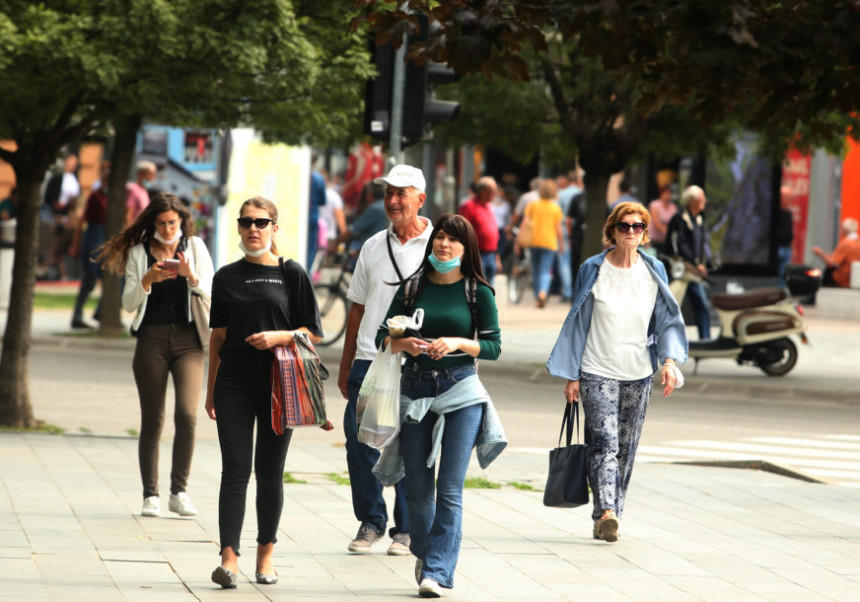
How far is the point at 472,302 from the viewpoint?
690 centimetres

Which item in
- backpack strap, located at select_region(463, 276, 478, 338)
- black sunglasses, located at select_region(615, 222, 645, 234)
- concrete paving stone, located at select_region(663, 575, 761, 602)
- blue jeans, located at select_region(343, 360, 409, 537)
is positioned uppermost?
black sunglasses, located at select_region(615, 222, 645, 234)

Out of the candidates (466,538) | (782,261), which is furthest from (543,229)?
(466,538)

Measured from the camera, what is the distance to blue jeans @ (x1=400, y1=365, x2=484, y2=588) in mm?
6719

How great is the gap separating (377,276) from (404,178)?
0.49 meters

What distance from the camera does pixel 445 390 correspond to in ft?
22.4

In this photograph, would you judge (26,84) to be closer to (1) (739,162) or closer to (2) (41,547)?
(2) (41,547)

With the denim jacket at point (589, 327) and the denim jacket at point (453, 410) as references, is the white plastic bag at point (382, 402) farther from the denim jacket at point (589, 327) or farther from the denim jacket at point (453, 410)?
the denim jacket at point (589, 327)

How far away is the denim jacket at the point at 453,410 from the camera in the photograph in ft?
22.2

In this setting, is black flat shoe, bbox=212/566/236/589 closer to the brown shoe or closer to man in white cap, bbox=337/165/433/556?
man in white cap, bbox=337/165/433/556

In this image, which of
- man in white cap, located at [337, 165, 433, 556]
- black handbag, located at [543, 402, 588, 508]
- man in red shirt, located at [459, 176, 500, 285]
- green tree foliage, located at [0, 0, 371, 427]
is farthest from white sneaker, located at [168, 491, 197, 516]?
man in red shirt, located at [459, 176, 500, 285]

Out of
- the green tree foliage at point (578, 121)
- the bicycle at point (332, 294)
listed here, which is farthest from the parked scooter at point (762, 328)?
the bicycle at point (332, 294)

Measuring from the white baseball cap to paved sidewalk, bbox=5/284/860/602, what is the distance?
5.65 ft

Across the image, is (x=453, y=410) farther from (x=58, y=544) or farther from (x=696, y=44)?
(x=696, y=44)

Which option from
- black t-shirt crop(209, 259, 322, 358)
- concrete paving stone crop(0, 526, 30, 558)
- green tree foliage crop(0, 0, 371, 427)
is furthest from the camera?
green tree foliage crop(0, 0, 371, 427)
